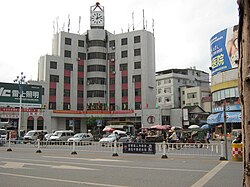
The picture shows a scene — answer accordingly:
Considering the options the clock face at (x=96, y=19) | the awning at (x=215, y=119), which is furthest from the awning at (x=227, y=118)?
the clock face at (x=96, y=19)

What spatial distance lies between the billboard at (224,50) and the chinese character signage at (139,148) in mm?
28712

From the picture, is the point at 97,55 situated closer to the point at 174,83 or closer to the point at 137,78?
the point at 137,78

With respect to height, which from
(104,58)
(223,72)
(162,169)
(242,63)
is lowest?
(162,169)

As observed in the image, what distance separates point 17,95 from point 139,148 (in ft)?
105

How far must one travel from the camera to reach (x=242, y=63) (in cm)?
196

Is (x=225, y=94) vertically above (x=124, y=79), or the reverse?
(x=124, y=79)

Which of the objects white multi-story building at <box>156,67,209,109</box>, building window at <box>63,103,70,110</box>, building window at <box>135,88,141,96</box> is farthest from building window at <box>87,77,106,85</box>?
white multi-story building at <box>156,67,209,109</box>

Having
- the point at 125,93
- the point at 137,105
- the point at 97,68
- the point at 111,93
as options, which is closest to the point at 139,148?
the point at 137,105

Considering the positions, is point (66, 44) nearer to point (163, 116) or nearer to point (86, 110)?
point (86, 110)

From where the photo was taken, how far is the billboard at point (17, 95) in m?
43.8

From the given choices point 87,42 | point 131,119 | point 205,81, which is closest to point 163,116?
point 131,119

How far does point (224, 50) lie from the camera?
44.9m

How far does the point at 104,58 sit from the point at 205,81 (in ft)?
127

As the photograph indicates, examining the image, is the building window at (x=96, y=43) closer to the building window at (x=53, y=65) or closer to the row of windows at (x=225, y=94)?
the building window at (x=53, y=65)
